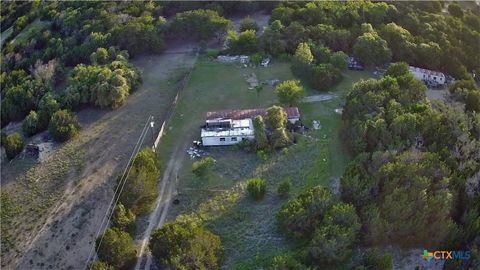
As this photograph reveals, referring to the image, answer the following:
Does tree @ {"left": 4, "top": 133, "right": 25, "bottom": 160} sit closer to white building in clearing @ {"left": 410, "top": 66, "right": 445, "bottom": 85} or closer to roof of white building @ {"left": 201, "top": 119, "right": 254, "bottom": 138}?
roof of white building @ {"left": 201, "top": 119, "right": 254, "bottom": 138}

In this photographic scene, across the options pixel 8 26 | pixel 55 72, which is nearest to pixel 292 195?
pixel 55 72

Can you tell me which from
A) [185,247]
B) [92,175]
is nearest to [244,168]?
[185,247]

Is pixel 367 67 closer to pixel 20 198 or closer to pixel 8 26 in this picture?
pixel 20 198

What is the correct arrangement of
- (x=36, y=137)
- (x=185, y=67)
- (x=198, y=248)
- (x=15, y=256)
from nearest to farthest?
(x=198, y=248)
(x=15, y=256)
(x=36, y=137)
(x=185, y=67)

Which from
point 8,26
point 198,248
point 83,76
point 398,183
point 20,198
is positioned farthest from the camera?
point 8,26

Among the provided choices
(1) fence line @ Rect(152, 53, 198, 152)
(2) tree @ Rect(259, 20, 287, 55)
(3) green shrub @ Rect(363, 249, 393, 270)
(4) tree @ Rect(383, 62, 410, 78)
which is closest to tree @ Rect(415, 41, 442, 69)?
(4) tree @ Rect(383, 62, 410, 78)

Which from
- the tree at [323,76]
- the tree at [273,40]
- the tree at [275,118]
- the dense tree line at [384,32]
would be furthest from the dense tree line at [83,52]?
the tree at [275,118]
